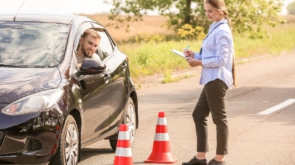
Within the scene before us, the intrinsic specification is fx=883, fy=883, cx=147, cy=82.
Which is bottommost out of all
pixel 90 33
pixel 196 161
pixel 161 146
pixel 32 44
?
pixel 196 161

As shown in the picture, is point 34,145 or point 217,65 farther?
point 217,65

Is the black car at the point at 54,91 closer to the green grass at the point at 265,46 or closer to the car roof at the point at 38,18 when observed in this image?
the car roof at the point at 38,18

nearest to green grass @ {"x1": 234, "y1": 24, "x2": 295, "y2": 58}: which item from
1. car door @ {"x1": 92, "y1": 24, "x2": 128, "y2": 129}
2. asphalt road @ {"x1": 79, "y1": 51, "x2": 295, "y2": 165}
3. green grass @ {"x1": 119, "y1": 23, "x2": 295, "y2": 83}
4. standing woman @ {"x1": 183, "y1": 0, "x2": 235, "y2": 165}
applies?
green grass @ {"x1": 119, "y1": 23, "x2": 295, "y2": 83}

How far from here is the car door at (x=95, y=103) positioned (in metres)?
8.44

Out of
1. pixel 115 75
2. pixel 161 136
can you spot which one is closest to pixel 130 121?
pixel 115 75

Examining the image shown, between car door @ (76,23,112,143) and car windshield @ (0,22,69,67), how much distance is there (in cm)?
28

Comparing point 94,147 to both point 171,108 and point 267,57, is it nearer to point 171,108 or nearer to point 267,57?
point 171,108

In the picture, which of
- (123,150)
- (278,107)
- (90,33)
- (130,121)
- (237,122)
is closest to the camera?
(123,150)

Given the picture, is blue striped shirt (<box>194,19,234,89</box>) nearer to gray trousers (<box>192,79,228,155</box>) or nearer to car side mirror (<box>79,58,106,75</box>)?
gray trousers (<box>192,79,228,155</box>)

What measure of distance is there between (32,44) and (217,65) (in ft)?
5.99

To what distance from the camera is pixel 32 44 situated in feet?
28.5

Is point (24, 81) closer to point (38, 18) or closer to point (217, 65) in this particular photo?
point (38, 18)

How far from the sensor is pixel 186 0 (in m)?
44.7

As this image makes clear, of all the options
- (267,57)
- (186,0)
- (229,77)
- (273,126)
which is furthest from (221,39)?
(186,0)
